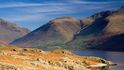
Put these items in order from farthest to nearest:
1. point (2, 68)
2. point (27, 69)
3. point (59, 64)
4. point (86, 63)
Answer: point (86, 63) → point (59, 64) → point (27, 69) → point (2, 68)

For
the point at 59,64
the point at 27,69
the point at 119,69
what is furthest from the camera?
the point at 119,69

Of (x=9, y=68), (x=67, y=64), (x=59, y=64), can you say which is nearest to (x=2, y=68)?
(x=9, y=68)

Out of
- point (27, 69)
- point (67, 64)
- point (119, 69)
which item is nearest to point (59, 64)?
point (67, 64)

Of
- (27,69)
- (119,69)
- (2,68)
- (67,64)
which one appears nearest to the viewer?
(2,68)

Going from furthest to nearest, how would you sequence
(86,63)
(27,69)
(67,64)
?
1. (86,63)
2. (67,64)
3. (27,69)

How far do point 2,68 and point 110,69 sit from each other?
12040cm

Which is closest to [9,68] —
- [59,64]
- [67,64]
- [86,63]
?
[59,64]

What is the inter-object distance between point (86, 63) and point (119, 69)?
22.1 meters

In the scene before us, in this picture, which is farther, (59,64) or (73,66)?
(73,66)

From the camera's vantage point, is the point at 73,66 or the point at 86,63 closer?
the point at 73,66

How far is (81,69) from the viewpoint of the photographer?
511 feet

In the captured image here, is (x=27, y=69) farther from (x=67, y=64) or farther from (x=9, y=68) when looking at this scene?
(x=67, y=64)

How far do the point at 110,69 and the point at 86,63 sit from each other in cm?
1691

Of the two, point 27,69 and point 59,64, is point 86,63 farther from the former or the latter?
point 27,69
